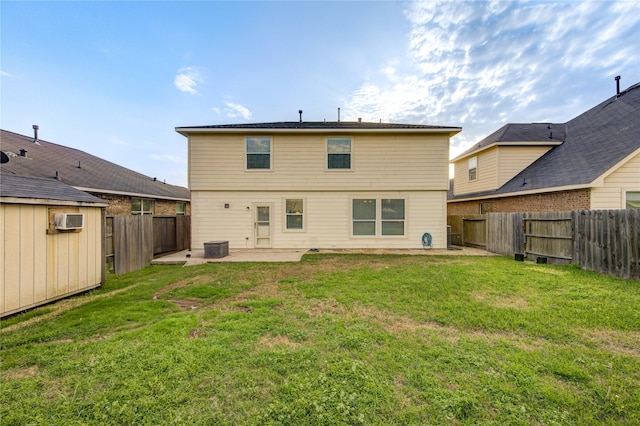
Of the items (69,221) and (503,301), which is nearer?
(503,301)

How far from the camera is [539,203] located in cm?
1055

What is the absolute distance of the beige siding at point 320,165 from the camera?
420 inches

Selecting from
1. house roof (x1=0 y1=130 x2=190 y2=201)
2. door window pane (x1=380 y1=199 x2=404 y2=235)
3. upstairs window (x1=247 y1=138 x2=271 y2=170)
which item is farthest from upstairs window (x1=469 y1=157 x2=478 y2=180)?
house roof (x1=0 y1=130 x2=190 y2=201)

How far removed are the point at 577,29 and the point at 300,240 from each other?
644 inches

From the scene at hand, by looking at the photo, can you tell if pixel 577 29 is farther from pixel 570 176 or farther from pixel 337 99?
pixel 337 99

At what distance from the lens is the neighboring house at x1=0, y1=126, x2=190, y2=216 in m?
10.2

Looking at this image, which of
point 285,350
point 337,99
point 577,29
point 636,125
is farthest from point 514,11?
point 285,350

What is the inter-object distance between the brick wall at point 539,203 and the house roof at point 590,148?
422 mm

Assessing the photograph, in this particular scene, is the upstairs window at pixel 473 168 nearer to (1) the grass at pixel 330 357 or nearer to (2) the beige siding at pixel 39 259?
(1) the grass at pixel 330 357

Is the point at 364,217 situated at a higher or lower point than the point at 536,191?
lower

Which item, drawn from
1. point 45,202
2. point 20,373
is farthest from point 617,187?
point 45,202

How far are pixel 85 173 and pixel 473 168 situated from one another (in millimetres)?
21899

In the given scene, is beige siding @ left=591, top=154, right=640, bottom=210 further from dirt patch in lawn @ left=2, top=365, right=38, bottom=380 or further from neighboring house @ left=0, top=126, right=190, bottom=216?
neighboring house @ left=0, top=126, right=190, bottom=216

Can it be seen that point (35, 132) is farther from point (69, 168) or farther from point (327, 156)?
point (327, 156)
